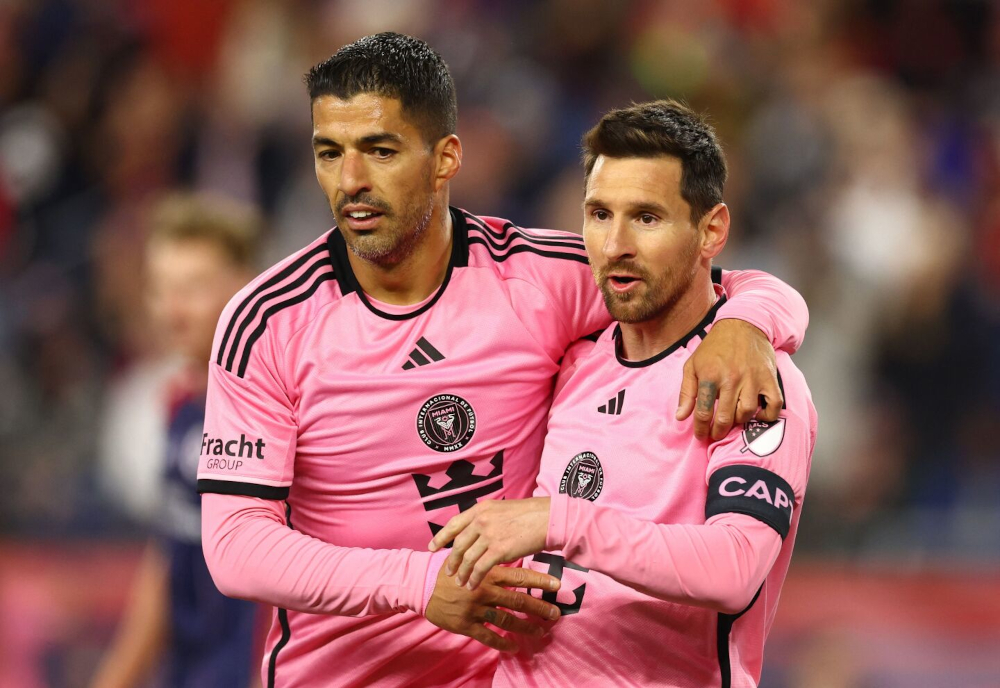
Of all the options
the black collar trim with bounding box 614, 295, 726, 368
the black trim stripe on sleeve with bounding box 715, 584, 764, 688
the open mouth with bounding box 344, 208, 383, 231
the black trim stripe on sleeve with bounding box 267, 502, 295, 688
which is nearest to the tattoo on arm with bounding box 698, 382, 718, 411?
the black collar trim with bounding box 614, 295, 726, 368

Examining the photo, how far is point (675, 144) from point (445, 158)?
2.09ft

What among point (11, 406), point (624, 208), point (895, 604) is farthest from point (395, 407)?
point (11, 406)

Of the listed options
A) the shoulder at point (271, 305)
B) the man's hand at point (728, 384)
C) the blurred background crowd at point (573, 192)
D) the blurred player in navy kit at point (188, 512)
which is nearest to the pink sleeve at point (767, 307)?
the man's hand at point (728, 384)

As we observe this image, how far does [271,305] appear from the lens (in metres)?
3.32

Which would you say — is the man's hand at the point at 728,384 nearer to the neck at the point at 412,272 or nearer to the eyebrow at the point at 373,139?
the neck at the point at 412,272

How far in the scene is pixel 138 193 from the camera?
8.40 m

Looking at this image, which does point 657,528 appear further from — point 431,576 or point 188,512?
point 188,512

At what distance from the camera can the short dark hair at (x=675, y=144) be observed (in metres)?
3.14

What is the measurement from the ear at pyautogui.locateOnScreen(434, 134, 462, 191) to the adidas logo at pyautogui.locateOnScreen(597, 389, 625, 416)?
726 millimetres

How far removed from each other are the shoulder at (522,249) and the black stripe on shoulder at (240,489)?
820mm

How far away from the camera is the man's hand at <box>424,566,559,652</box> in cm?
297

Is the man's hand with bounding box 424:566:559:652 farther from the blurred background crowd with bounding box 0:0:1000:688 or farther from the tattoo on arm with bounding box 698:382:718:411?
the blurred background crowd with bounding box 0:0:1000:688

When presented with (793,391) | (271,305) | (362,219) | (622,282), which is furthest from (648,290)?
(271,305)

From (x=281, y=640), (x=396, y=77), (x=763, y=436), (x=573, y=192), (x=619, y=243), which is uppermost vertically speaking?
(x=573, y=192)
